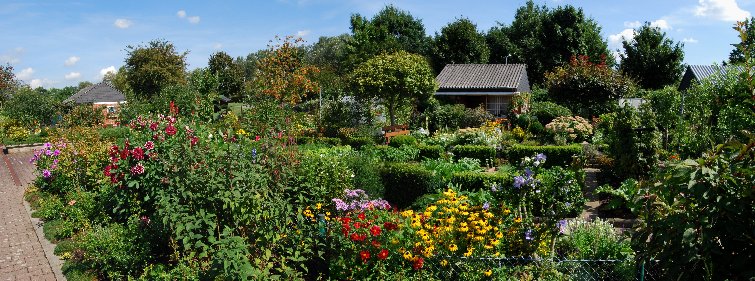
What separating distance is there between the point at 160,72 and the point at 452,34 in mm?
18658

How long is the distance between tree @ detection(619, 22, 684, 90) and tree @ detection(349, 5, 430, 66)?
14359 mm

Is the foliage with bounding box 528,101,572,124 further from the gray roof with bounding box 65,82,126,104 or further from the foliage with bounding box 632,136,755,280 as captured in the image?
the gray roof with bounding box 65,82,126,104

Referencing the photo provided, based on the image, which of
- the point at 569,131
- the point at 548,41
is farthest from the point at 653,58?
the point at 569,131

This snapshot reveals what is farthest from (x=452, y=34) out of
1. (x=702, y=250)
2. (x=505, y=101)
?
(x=702, y=250)

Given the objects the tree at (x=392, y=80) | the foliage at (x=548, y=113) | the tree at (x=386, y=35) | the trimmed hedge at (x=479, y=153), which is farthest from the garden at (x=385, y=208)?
the tree at (x=386, y=35)

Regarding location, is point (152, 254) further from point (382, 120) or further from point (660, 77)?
point (660, 77)

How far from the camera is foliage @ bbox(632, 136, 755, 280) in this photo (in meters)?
2.22

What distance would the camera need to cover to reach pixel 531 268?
16.1 feet

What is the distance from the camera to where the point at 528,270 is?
16.3ft

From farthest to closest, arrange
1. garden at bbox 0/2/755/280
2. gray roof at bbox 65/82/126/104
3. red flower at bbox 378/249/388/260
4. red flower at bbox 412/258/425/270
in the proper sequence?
gray roof at bbox 65/82/126/104, red flower at bbox 412/258/425/270, red flower at bbox 378/249/388/260, garden at bbox 0/2/755/280

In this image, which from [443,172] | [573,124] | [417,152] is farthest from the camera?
[573,124]

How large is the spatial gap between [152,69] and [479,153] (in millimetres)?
22351

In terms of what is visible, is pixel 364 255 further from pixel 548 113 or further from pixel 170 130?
pixel 548 113

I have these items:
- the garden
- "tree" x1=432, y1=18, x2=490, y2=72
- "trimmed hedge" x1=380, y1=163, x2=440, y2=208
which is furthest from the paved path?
"tree" x1=432, y1=18, x2=490, y2=72
